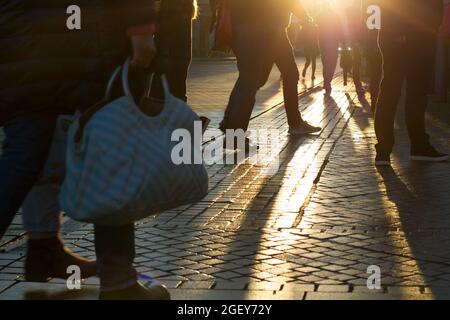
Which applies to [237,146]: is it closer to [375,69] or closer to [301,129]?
[301,129]

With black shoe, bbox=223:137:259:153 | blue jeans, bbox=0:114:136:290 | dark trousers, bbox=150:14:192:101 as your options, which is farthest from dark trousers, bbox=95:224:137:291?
black shoe, bbox=223:137:259:153

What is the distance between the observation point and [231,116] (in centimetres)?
1010

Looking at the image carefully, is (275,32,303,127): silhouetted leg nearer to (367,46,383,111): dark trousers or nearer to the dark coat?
(367,46,383,111): dark trousers

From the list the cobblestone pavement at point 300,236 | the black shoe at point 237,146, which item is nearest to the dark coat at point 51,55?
the cobblestone pavement at point 300,236

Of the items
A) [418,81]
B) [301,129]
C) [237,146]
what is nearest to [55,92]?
[418,81]

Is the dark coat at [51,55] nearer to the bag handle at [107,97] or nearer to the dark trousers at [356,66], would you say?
the bag handle at [107,97]

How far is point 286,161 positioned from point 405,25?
1521mm

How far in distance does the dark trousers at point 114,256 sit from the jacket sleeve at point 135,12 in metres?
0.78

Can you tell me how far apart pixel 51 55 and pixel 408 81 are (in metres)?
4.96

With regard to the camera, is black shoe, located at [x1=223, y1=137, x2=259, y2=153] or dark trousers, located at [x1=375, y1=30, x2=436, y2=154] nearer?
dark trousers, located at [x1=375, y1=30, x2=436, y2=154]

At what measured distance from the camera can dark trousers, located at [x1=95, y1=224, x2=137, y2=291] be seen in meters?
4.16

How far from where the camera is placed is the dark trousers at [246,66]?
9.89m

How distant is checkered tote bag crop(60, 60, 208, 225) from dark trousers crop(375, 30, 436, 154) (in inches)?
185
